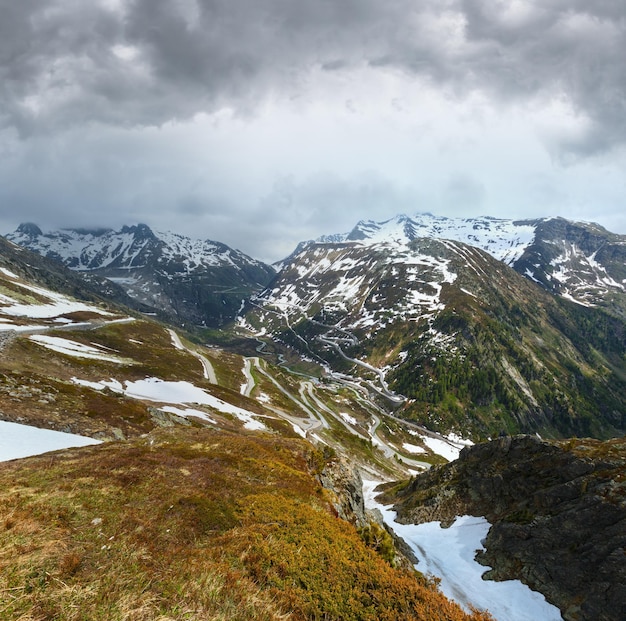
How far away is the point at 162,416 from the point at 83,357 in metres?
43.7

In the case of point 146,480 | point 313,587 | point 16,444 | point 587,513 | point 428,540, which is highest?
point 587,513

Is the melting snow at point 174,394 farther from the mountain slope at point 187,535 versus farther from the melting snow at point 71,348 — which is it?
the mountain slope at point 187,535

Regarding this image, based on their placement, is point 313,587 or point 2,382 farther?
point 2,382

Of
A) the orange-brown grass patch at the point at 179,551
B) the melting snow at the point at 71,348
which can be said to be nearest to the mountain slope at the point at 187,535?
the orange-brown grass patch at the point at 179,551

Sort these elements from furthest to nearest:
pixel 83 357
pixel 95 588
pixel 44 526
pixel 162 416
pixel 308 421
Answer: pixel 308 421, pixel 83 357, pixel 162 416, pixel 44 526, pixel 95 588

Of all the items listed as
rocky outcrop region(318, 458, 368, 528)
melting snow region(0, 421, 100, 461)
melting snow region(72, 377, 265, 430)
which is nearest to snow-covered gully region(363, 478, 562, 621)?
rocky outcrop region(318, 458, 368, 528)

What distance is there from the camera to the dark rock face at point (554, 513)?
22.4 meters

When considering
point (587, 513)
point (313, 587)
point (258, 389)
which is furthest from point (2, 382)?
point (258, 389)

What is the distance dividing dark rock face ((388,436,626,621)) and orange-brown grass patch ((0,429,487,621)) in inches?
628

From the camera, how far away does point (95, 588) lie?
8.11 metres

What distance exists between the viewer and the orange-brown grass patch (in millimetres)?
8289

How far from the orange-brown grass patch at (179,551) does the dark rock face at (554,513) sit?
1594 centimetres

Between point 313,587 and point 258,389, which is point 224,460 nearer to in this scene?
point 313,587

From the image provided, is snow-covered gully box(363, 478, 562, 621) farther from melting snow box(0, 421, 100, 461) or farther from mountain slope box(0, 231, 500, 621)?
melting snow box(0, 421, 100, 461)
